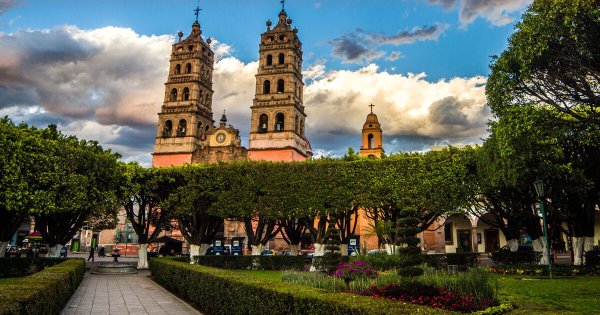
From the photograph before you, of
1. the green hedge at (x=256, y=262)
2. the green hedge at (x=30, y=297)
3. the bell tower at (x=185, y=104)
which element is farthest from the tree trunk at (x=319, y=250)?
the bell tower at (x=185, y=104)

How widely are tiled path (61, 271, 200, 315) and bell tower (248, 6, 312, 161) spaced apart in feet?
105

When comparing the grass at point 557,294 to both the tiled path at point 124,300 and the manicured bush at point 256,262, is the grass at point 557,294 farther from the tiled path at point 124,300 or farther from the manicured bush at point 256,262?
the manicured bush at point 256,262

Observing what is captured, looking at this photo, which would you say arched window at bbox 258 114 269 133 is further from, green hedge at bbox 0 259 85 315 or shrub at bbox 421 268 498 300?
shrub at bbox 421 268 498 300

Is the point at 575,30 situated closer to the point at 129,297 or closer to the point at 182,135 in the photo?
the point at 129,297

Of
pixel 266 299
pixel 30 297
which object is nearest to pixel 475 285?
pixel 266 299

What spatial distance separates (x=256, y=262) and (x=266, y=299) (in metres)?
19.9

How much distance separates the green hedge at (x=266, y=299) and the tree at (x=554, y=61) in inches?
450

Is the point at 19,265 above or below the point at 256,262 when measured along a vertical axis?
above

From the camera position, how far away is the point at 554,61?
575 inches

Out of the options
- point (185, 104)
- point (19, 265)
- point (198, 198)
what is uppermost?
point (185, 104)

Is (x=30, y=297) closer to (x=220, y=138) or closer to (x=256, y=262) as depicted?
Answer: (x=256, y=262)

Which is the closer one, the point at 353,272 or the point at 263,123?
the point at 353,272

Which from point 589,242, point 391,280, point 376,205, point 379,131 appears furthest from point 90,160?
point 379,131

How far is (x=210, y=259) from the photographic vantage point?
27.8 m
